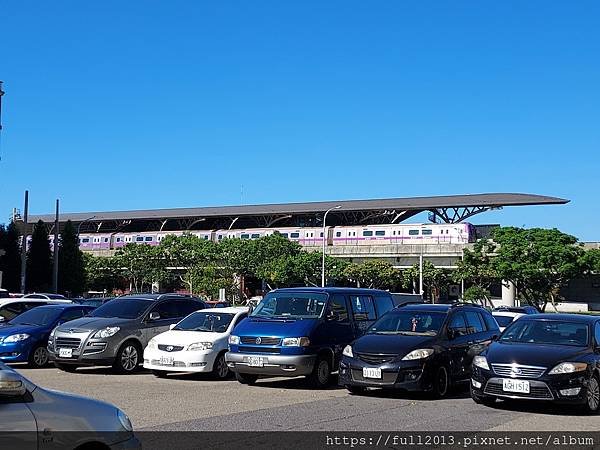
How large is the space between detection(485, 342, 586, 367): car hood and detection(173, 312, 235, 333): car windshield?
6.35 metres

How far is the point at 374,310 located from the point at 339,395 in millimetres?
3332

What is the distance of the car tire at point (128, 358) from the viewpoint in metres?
16.4

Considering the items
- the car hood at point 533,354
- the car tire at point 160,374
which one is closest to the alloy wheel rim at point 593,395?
the car hood at point 533,354

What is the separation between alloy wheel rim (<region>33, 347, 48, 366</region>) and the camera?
57.3ft

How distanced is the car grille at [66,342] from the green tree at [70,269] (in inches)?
1816

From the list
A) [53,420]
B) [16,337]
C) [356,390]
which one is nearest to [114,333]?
[16,337]

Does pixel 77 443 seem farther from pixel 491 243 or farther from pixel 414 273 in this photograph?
pixel 414 273

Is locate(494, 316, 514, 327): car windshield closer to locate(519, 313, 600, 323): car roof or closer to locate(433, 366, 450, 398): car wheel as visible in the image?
locate(519, 313, 600, 323): car roof

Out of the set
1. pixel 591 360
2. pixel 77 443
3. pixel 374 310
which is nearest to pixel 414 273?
Answer: pixel 374 310

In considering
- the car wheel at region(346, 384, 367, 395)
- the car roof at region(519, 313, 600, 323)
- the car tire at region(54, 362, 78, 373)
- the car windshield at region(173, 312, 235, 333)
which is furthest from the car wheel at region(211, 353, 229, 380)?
the car roof at region(519, 313, 600, 323)

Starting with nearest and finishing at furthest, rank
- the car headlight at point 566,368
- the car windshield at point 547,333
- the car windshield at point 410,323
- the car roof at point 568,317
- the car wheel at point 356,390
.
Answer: the car headlight at point 566,368 < the car windshield at point 547,333 < the car roof at point 568,317 < the car wheel at point 356,390 < the car windshield at point 410,323

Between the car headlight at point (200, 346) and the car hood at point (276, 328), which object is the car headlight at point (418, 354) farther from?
the car headlight at point (200, 346)

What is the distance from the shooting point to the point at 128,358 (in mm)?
16656

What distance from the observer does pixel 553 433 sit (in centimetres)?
962
